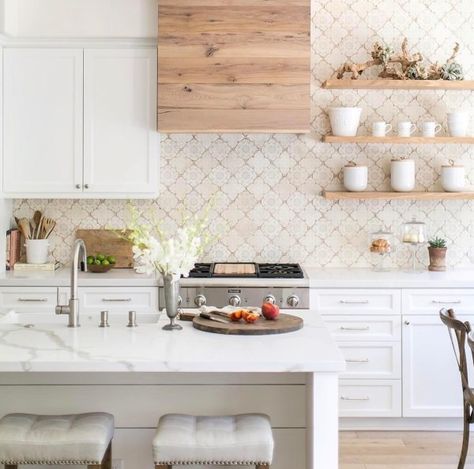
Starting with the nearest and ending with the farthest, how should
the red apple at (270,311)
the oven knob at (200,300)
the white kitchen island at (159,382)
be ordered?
the white kitchen island at (159,382) < the red apple at (270,311) < the oven knob at (200,300)

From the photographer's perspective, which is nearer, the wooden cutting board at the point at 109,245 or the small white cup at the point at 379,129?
the small white cup at the point at 379,129

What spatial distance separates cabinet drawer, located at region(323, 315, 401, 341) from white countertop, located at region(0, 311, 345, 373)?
59.2 inches

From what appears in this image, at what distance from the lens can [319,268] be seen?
540 centimetres

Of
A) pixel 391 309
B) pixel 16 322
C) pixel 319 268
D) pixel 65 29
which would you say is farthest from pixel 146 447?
pixel 65 29

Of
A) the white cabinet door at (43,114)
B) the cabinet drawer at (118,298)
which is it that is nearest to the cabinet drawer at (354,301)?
the cabinet drawer at (118,298)

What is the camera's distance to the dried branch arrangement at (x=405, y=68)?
5.19 m

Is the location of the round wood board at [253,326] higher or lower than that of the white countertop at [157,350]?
higher

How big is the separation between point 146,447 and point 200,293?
1.80 metres

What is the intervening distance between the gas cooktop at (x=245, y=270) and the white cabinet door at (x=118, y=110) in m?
0.74

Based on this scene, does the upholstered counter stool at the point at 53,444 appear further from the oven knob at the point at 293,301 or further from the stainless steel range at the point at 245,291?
the oven knob at the point at 293,301

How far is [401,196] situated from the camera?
5.16 meters

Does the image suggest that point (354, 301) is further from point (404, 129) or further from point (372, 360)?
point (404, 129)

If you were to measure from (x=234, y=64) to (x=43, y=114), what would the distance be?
4.05 ft

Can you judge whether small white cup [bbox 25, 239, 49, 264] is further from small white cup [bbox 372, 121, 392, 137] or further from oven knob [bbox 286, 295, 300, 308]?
small white cup [bbox 372, 121, 392, 137]
